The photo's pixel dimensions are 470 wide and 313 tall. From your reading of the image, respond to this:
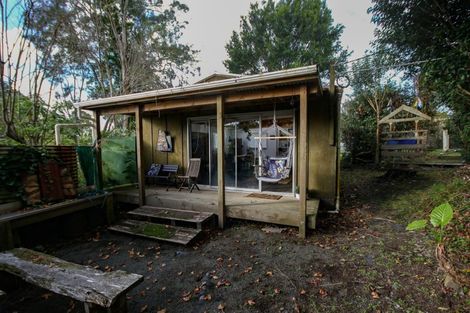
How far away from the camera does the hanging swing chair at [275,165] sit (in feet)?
15.3

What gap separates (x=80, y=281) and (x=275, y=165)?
148 inches

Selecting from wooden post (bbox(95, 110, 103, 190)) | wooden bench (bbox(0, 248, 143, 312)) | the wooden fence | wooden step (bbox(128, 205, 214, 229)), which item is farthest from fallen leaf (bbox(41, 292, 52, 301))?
wooden post (bbox(95, 110, 103, 190))

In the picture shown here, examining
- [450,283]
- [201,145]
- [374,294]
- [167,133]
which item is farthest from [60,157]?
[450,283]

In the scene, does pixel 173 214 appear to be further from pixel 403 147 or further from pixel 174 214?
pixel 403 147

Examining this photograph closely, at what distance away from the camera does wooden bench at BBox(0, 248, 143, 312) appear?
1721 millimetres

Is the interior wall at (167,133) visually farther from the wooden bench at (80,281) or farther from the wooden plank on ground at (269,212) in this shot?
the wooden bench at (80,281)

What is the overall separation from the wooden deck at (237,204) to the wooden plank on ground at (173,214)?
0.14m

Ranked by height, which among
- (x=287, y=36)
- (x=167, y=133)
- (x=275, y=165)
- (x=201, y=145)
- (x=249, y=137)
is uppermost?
(x=287, y=36)

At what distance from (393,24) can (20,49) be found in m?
9.93

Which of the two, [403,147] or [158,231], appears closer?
[158,231]

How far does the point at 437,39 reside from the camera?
5.57m

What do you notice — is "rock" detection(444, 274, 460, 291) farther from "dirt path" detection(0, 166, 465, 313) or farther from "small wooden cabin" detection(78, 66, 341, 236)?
"small wooden cabin" detection(78, 66, 341, 236)

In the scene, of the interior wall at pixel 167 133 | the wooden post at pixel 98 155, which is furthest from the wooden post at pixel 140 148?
the interior wall at pixel 167 133

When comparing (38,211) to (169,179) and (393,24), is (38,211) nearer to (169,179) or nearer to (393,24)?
(169,179)
